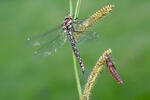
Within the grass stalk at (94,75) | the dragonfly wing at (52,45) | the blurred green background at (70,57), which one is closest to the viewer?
the grass stalk at (94,75)

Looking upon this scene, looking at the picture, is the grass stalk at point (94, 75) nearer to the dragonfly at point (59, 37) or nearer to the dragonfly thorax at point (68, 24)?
the dragonfly at point (59, 37)

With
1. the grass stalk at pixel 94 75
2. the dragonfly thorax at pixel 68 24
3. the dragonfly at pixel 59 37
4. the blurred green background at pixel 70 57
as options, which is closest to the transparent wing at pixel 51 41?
the dragonfly at pixel 59 37

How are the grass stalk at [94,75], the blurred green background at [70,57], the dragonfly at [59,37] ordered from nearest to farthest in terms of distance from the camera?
the grass stalk at [94,75] → the dragonfly at [59,37] → the blurred green background at [70,57]

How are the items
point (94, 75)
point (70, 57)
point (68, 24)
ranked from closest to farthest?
point (94, 75), point (68, 24), point (70, 57)

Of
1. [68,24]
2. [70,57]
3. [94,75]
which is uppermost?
[70,57]

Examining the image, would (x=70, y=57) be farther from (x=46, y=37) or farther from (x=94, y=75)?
(x=94, y=75)

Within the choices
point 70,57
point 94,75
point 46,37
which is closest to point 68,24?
point 46,37

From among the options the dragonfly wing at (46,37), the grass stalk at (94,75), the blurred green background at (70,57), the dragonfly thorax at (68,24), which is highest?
the blurred green background at (70,57)

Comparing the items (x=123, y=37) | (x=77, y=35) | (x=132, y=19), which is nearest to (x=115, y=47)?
(x=123, y=37)
